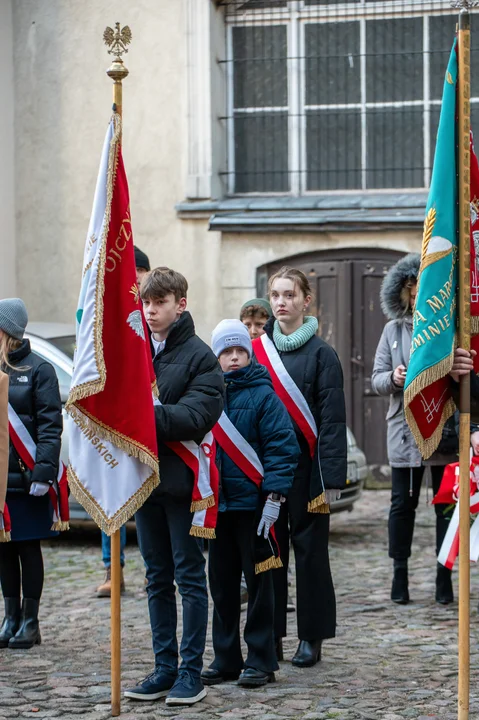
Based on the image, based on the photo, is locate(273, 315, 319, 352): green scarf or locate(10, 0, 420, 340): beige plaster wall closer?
locate(273, 315, 319, 352): green scarf

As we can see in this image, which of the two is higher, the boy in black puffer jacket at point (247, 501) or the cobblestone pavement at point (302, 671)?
the boy in black puffer jacket at point (247, 501)

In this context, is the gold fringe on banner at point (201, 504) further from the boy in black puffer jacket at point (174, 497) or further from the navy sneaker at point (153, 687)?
the navy sneaker at point (153, 687)

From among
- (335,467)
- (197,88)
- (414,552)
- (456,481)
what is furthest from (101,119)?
(335,467)

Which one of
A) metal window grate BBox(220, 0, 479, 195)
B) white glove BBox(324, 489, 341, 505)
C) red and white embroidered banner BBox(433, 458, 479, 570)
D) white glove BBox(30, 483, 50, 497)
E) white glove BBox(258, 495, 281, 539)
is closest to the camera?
white glove BBox(258, 495, 281, 539)

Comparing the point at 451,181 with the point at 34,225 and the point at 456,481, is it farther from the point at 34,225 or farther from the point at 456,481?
the point at 34,225

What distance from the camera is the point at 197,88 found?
13.3 meters

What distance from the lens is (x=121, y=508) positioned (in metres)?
5.27

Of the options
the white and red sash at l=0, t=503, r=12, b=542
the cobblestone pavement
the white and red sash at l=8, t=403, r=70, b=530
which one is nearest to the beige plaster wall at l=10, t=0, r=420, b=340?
the cobblestone pavement

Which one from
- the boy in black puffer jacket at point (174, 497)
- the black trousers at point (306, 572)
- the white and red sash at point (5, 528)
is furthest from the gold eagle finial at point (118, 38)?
the white and red sash at point (5, 528)

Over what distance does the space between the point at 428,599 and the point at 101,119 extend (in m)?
7.54

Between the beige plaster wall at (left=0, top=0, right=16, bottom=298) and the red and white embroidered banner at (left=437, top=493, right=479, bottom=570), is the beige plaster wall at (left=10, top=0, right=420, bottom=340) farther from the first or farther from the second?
the red and white embroidered banner at (left=437, top=493, right=479, bottom=570)

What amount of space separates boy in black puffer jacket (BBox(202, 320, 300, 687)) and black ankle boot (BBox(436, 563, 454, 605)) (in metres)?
2.11

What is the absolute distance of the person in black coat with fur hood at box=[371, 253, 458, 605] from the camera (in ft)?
25.0

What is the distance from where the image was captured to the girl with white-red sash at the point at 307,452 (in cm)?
607
